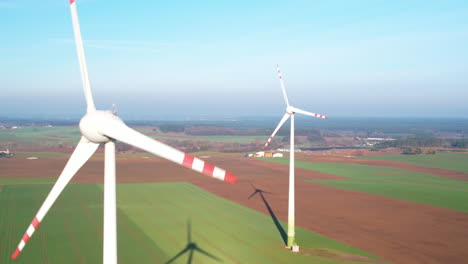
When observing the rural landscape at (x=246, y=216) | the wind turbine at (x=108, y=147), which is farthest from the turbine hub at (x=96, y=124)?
the rural landscape at (x=246, y=216)

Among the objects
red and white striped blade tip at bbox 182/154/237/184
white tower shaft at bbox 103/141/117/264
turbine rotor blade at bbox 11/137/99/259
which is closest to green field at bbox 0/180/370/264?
turbine rotor blade at bbox 11/137/99/259

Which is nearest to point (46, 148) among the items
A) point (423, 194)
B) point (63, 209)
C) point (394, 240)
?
point (63, 209)

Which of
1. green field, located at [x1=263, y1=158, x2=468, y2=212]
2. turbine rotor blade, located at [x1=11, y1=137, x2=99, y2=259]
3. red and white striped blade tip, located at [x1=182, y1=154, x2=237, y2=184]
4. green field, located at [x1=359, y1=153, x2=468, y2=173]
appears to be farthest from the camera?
green field, located at [x1=359, y1=153, x2=468, y2=173]

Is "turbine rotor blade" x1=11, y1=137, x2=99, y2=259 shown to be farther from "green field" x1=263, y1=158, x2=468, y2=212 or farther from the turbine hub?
"green field" x1=263, y1=158, x2=468, y2=212

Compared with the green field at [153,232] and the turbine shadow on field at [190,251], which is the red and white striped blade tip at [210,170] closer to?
the turbine shadow on field at [190,251]

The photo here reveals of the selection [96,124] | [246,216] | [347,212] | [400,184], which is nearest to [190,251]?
[246,216]

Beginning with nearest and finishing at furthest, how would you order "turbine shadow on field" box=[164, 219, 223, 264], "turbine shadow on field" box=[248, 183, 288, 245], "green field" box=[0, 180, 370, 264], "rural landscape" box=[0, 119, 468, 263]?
"turbine shadow on field" box=[164, 219, 223, 264] → "green field" box=[0, 180, 370, 264] → "rural landscape" box=[0, 119, 468, 263] → "turbine shadow on field" box=[248, 183, 288, 245]
